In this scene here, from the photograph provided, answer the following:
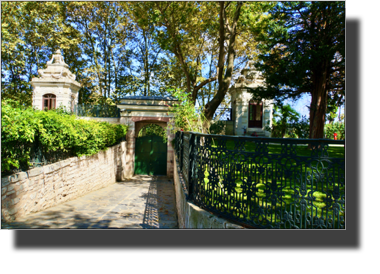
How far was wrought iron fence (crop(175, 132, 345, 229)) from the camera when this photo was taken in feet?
7.31

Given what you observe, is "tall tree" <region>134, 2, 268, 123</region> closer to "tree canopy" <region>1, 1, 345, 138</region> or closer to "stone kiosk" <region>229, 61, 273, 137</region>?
"tree canopy" <region>1, 1, 345, 138</region>

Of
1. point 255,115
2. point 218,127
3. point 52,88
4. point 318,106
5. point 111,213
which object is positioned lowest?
point 111,213

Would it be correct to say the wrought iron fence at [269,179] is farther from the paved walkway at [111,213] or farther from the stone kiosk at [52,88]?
the stone kiosk at [52,88]

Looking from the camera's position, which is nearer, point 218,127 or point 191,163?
point 191,163

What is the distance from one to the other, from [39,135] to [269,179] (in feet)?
20.1

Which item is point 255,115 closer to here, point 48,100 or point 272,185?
point 272,185

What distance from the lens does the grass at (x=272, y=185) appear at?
223cm

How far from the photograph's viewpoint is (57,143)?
6.70 metres

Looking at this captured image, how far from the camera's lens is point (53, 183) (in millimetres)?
6773

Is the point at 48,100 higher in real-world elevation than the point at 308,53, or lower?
lower

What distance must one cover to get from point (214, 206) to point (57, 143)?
572 centimetres

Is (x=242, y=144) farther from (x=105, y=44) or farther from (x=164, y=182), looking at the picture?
(x=105, y=44)

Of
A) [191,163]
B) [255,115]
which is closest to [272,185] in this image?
[191,163]

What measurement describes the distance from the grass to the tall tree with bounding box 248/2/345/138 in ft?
30.6
